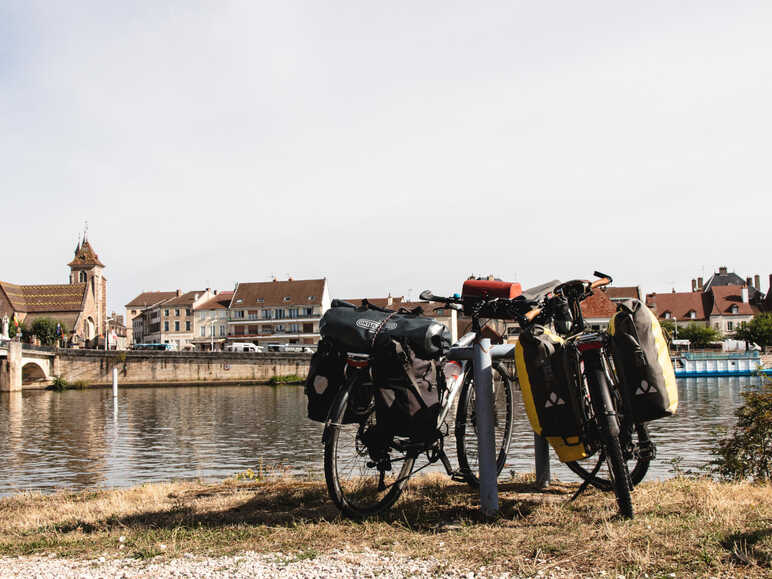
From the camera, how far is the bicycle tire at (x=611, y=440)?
4.40 meters

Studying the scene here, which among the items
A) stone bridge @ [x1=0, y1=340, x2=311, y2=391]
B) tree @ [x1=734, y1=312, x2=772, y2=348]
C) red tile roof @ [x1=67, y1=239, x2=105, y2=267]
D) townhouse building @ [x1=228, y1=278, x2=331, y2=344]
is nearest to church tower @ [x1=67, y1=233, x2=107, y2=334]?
red tile roof @ [x1=67, y1=239, x2=105, y2=267]

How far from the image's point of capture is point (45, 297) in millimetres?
102750

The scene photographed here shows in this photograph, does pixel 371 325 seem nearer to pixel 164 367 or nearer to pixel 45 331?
pixel 164 367

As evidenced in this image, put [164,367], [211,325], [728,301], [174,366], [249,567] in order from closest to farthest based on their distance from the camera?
[249,567] < [164,367] < [174,366] < [728,301] < [211,325]

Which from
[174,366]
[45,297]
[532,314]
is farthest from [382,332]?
[45,297]

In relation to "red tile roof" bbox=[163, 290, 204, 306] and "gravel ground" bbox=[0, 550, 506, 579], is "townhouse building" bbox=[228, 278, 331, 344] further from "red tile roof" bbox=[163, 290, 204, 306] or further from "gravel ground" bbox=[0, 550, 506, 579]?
"gravel ground" bbox=[0, 550, 506, 579]

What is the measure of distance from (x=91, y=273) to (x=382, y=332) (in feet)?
402

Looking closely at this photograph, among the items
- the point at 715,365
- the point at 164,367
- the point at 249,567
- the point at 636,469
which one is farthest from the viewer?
the point at 164,367

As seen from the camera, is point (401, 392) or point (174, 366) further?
Answer: point (174, 366)

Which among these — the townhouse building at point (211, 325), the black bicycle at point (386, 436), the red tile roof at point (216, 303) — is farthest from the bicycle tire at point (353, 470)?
the red tile roof at point (216, 303)

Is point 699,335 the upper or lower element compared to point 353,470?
lower

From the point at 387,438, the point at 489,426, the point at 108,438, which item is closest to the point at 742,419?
the point at 489,426

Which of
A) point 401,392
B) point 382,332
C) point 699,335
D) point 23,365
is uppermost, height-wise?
point 382,332

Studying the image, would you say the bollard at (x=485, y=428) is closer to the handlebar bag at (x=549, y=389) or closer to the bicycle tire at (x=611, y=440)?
the handlebar bag at (x=549, y=389)
